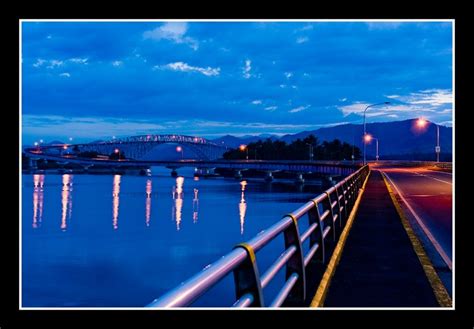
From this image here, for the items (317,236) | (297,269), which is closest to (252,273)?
(297,269)

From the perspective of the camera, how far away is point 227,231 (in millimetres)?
57281

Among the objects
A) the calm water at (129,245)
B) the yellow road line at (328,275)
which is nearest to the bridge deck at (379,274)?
the yellow road line at (328,275)

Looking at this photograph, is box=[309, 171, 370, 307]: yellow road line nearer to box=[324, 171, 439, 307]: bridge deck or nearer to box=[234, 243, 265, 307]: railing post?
box=[324, 171, 439, 307]: bridge deck

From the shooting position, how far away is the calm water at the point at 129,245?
3372 centimetres

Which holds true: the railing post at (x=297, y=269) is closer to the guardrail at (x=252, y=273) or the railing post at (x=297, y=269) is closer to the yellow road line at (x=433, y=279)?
the guardrail at (x=252, y=273)

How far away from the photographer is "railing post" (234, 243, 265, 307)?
432 cm

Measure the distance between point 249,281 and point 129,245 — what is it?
158 feet

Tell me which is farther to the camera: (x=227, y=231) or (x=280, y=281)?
(x=227, y=231)
